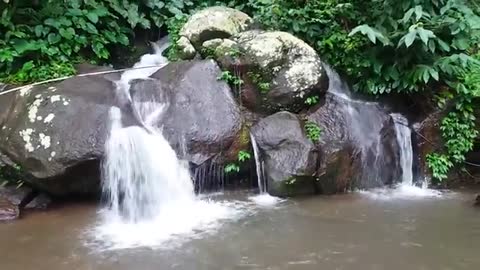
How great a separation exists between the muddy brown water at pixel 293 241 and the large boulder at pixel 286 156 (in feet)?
0.93

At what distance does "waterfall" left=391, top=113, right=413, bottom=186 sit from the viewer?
6184mm

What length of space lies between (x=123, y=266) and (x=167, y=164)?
164 centimetres

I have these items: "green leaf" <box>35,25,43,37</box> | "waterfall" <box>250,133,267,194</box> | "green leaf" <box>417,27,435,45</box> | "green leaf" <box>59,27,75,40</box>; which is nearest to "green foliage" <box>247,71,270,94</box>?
"waterfall" <box>250,133,267,194</box>

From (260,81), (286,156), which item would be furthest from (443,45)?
(286,156)

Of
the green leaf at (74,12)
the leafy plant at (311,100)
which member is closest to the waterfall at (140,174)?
the leafy plant at (311,100)

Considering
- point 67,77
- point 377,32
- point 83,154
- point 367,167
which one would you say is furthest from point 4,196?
point 377,32

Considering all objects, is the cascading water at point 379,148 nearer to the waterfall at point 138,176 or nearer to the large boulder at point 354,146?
the large boulder at point 354,146

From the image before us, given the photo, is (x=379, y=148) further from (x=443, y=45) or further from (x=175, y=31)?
(x=175, y=31)

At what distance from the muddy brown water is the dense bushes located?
1330mm

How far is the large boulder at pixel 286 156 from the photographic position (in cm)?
567

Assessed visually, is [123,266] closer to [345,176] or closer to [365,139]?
[345,176]

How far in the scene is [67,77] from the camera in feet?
20.0

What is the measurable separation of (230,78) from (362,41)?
1.69 m

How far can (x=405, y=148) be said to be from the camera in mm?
6250
